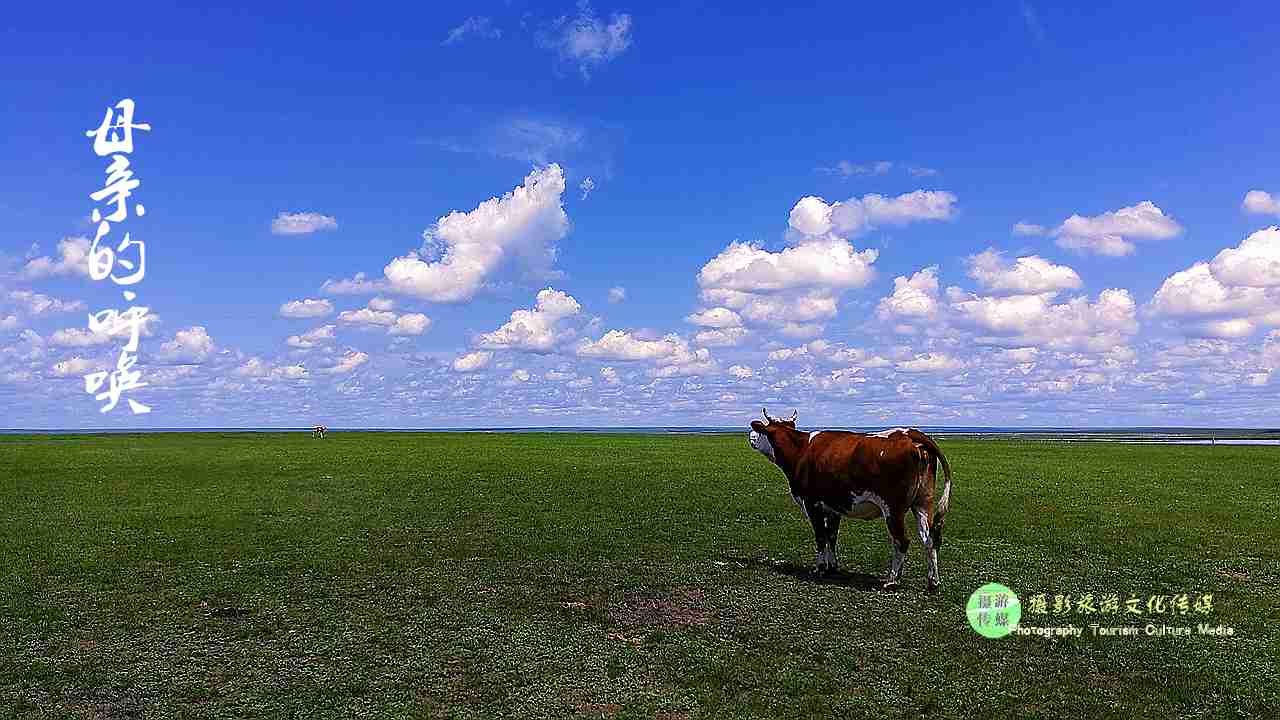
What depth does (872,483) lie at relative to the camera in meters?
14.2

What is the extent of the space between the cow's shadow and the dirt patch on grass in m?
2.13

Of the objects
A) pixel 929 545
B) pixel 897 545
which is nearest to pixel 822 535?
pixel 897 545

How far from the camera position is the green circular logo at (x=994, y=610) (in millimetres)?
12156

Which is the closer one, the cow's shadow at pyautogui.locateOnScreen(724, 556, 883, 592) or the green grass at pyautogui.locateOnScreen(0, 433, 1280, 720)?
the green grass at pyautogui.locateOnScreen(0, 433, 1280, 720)

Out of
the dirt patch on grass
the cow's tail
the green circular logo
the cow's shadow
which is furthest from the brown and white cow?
the dirt patch on grass

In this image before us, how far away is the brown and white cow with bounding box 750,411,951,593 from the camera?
45.8ft

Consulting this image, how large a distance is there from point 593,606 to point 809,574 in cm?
426

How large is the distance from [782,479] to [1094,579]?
1444 cm

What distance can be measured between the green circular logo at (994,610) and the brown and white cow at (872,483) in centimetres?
76

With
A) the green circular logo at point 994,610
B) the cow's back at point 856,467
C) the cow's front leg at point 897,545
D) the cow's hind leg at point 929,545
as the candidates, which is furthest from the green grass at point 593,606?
the cow's back at point 856,467

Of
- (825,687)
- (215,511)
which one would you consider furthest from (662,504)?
(825,687)

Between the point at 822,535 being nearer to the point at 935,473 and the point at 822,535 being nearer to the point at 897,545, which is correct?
the point at 897,545

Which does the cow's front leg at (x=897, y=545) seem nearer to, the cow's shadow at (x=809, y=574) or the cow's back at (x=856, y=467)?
the cow's shadow at (x=809, y=574)

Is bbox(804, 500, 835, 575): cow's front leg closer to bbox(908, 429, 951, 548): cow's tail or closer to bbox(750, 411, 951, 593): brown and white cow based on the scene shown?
bbox(750, 411, 951, 593): brown and white cow
